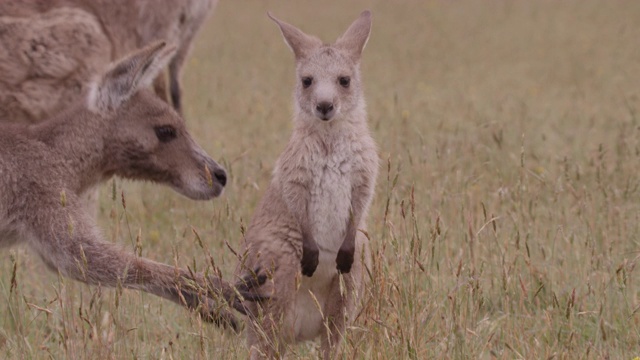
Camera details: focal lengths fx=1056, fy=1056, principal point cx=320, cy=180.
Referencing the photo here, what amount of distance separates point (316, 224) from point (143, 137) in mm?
1342

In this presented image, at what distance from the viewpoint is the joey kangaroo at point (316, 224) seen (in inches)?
192

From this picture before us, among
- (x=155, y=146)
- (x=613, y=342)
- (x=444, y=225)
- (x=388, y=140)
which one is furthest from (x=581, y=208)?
(x=388, y=140)

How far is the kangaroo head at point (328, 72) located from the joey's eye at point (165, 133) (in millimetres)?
844

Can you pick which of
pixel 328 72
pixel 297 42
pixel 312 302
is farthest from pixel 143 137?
pixel 312 302

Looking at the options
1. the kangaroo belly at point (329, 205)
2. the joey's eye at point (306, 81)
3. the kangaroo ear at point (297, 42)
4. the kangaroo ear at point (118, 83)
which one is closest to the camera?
the kangaroo belly at point (329, 205)

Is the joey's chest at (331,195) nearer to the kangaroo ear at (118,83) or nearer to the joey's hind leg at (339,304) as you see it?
the joey's hind leg at (339,304)

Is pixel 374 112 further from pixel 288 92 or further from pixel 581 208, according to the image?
pixel 581 208

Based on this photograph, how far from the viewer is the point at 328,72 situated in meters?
5.39

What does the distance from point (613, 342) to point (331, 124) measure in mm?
1728

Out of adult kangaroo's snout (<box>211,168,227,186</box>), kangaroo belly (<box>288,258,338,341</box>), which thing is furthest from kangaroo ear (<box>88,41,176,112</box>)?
kangaroo belly (<box>288,258,338,341</box>)

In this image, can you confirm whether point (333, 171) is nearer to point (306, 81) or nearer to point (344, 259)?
point (344, 259)

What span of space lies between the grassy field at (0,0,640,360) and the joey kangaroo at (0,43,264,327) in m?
0.17

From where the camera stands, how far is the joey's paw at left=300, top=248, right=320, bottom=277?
189 inches

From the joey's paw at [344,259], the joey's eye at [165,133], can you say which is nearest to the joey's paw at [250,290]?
A: the joey's paw at [344,259]
